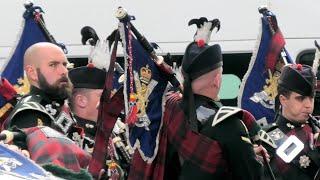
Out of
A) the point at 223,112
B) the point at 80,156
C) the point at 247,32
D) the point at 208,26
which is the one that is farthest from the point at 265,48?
the point at 80,156

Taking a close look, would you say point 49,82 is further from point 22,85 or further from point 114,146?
point 22,85

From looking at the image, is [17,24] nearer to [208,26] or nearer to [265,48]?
[265,48]

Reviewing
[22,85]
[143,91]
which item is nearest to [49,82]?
[143,91]

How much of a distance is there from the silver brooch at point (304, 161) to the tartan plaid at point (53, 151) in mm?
2501

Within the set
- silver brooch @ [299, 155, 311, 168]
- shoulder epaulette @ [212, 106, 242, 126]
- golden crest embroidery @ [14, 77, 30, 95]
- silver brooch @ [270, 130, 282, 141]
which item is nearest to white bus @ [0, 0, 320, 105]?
golden crest embroidery @ [14, 77, 30, 95]

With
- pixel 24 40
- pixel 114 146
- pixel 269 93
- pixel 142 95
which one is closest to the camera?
pixel 142 95

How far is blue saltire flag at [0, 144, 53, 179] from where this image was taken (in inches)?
92.8

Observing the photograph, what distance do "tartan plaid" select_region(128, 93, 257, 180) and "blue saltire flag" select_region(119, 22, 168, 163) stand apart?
0.20 feet

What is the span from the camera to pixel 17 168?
7.93 feet

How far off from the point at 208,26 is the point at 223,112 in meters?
0.75

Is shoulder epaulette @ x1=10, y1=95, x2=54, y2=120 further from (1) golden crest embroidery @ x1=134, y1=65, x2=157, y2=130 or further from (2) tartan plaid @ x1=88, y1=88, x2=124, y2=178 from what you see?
(1) golden crest embroidery @ x1=134, y1=65, x2=157, y2=130

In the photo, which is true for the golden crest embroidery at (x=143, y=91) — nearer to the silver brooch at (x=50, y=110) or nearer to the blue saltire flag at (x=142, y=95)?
the blue saltire flag at (x=142, y=95)

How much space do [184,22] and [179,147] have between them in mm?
3755

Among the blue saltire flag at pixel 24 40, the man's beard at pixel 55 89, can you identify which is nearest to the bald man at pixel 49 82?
the man's beard at pixel 55 89
